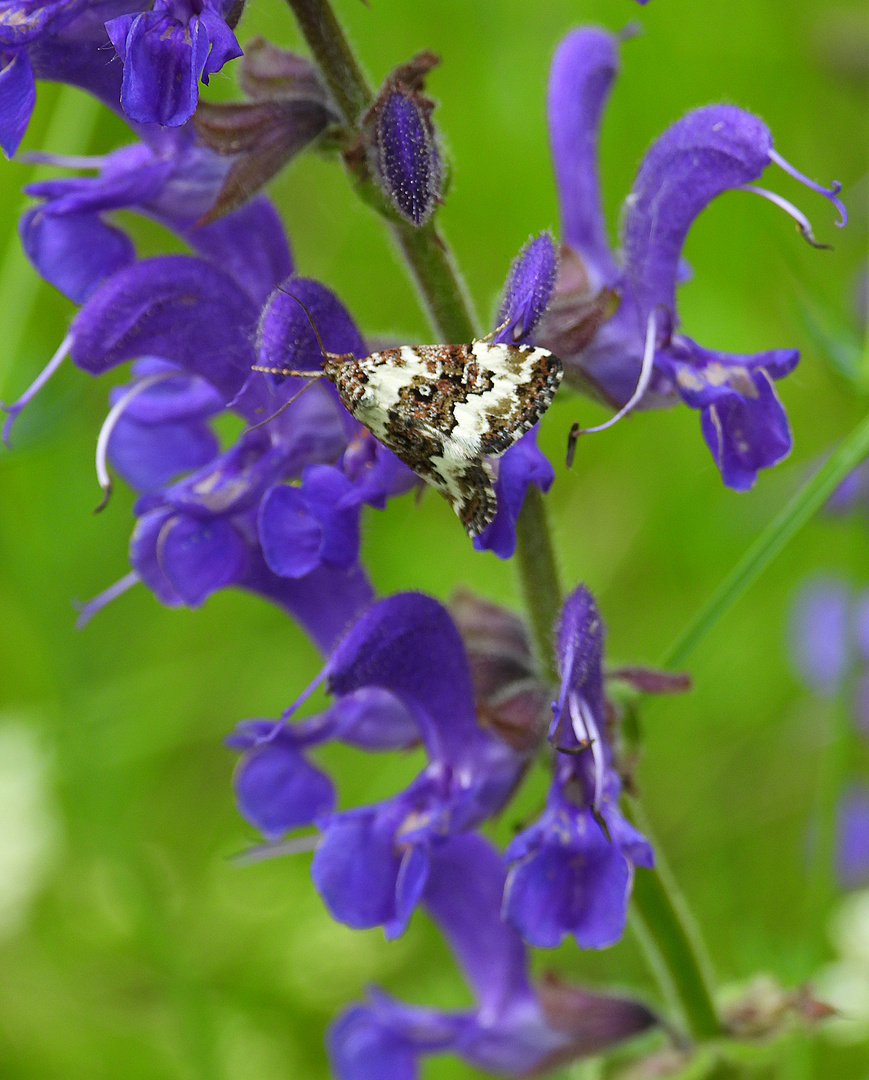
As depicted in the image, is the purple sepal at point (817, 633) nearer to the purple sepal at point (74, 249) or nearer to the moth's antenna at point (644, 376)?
the moth's antenna at point (644, 376)

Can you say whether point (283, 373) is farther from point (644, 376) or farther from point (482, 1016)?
point (482, 1016)

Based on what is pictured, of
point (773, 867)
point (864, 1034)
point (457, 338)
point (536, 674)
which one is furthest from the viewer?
point (773, 867)

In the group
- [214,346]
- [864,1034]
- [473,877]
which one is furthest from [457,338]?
[864,1034]

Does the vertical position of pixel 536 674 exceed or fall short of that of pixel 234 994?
it exceeds it

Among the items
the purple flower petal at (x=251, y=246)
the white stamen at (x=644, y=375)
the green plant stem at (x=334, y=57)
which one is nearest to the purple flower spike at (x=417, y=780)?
the white stamen at (x=644, y=375)

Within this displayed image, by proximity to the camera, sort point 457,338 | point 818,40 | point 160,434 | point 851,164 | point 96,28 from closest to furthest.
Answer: point 96,28 < point 457,338 < point 160,434 < point 818,40 < point 851,164

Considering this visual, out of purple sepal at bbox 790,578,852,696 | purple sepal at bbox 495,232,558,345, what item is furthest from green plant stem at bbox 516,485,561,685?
purple sepal at bbox 790,578,852,696

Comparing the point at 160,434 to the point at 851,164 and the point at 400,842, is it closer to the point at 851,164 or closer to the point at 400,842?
the point at 400,842

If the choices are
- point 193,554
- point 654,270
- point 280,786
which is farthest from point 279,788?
point 654,270
